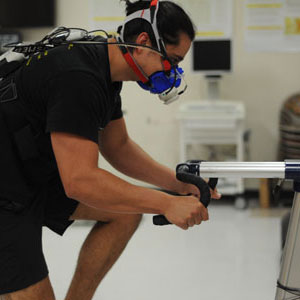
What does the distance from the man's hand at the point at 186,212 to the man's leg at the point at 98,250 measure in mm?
543

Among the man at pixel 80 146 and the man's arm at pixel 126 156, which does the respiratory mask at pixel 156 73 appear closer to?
the man at pixel 80 146

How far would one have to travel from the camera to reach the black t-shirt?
5.28 ft

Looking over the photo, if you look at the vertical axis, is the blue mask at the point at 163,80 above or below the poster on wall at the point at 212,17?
above

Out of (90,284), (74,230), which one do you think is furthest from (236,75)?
(90,284)

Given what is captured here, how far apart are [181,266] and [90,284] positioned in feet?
3.69

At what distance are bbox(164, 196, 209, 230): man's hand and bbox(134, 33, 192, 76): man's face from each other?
428 mm

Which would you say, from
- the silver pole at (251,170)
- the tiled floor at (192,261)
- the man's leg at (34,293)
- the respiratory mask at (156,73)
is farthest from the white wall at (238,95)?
the silver pole at (251,170)

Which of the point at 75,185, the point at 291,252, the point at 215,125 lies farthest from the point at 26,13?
the point at 291,252

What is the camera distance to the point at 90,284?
2111 mm

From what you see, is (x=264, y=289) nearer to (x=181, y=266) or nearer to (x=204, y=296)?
(x=204, y=296)

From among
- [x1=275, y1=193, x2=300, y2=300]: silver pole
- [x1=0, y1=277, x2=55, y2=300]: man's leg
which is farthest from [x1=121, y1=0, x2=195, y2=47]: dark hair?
[x1=0, y1=277, x2=55, y2=300]: man's leg

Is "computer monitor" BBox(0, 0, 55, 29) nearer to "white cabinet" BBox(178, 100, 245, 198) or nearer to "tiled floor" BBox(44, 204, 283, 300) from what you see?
"white cabinet" BBox(178, 100, 245, 198)

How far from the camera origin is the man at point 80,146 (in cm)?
161

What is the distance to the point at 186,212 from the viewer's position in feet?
5.19
